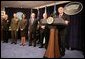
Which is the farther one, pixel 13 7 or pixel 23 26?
pixel 13 7

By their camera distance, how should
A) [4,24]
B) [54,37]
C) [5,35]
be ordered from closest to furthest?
[54,37]
[4,24]
[5,35]

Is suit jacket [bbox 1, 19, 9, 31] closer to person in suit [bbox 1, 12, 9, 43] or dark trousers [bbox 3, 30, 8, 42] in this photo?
person in suit [bbox 1, 12, 9, 43]

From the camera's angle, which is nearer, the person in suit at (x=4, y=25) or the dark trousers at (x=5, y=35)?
the person in suit at (x=4, y=25)

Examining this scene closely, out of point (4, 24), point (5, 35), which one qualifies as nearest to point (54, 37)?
point (4, 24)

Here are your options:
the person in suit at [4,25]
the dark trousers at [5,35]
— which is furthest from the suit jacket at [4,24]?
the dark trousers at [5,35]

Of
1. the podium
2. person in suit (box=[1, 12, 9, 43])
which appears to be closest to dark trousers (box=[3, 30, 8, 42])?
person in suit (box=[1, 12, 9, 43])

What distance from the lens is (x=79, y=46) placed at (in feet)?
19.9

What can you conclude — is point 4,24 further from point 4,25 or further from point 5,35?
point 5,35

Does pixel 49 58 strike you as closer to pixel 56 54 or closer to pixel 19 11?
pixel 56 54

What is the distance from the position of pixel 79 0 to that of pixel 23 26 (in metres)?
2.37

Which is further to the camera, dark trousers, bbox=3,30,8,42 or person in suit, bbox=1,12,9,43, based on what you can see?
dark trousers, bbox=3,30,8,42

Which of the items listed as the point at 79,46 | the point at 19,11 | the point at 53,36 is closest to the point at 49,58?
the point at 53,36

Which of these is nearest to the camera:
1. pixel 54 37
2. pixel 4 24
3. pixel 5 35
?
pixel 54 37

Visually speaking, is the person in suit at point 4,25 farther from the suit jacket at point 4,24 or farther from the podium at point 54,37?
the podium at point 54,37
